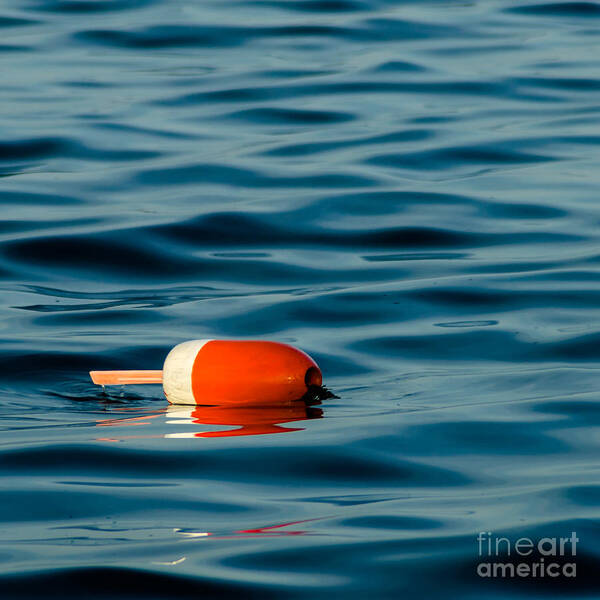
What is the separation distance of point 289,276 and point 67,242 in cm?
146

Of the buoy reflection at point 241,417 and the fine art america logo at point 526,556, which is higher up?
the fine art america logo at point 526,556

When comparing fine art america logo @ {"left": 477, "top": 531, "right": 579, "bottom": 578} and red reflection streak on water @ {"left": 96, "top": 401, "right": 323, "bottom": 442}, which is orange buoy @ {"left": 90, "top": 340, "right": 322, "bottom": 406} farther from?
fine art america logo @ {"left": 477, "top": 531, "right": 579, "bottom": 578}

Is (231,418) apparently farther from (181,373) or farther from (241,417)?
(181,373)

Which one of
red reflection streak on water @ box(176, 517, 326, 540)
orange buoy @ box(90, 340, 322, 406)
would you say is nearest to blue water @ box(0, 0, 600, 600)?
red reflection streak on water @ box(176, 517, 326, 540)

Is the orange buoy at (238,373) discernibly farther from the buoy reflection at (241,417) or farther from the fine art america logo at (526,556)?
the fine art america logo at (526,556)

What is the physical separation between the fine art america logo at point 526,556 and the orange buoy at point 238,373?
5.01 ft

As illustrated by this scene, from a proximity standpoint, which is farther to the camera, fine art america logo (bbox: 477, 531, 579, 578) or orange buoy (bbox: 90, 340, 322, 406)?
orange buoy (bbox: 90, 340, 322, 406)

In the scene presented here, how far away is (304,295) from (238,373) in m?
2.31

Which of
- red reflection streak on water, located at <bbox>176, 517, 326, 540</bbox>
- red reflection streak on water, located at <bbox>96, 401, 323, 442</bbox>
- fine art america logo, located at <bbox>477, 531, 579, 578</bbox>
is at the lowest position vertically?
red reflection streak on water, located at <bbox>96, 401, 323, 442</bbox>

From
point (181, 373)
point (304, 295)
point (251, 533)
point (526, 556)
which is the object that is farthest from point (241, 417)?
point (304, 295)

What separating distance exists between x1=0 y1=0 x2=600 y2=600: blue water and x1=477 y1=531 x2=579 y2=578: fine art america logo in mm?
39

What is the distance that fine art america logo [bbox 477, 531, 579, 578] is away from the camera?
3.56m

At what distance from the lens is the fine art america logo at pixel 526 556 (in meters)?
3.56

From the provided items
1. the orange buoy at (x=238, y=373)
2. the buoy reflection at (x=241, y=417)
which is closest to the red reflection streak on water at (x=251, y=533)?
the buoy reflection at (x=241, y=417)
